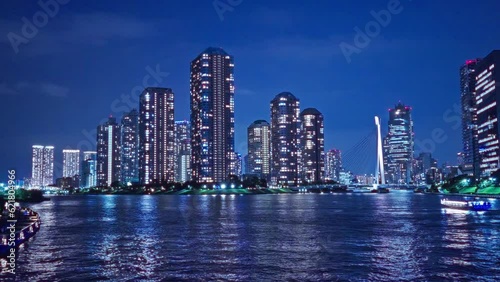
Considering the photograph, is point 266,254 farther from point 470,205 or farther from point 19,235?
point 470,205

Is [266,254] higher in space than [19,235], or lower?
lower

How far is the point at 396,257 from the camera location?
45.3m

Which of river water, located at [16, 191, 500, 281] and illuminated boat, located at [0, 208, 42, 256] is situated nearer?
river water, located at [16, 191, 500, 281]

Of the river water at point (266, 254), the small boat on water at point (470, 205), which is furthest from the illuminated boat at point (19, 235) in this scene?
the small boat on water at point (470, 205)

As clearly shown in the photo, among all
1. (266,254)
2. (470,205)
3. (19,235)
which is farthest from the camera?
(470,205)

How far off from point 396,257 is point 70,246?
3310 centimetres

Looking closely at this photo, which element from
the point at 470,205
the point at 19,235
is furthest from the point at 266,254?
the point at 470,205

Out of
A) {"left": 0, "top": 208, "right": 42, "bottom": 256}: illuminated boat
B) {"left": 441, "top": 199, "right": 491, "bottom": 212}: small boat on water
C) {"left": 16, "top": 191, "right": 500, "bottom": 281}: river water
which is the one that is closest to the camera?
{"left": 16, "top": 191, "right": 500, "bottom": 281}: river water

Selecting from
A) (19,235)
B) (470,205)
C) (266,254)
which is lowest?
(266,254)

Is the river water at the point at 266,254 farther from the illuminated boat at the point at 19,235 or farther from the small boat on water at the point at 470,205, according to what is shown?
the small boat on water at the point at 470,205

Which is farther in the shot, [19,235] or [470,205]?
[470,205]

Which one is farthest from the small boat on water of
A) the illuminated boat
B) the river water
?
the illuminated boat

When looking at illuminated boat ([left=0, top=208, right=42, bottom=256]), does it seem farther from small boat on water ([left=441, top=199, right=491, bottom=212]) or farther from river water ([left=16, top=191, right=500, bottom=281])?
small boat on water ([left=441, top=199, right=491, bottom=212])

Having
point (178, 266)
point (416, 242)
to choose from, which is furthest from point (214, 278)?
point (416, 242)
